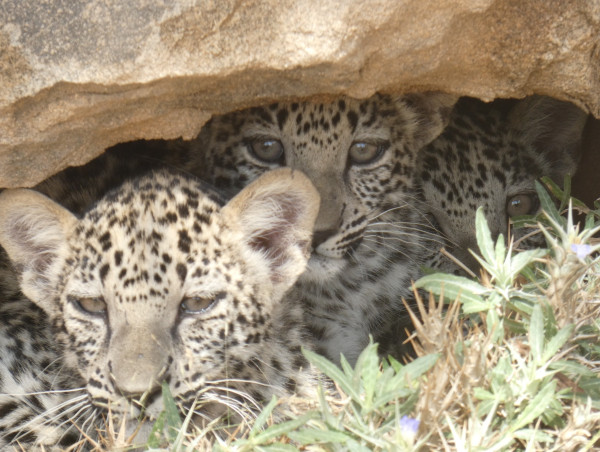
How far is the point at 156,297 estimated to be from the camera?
3834 millimetres

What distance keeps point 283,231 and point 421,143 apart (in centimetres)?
143

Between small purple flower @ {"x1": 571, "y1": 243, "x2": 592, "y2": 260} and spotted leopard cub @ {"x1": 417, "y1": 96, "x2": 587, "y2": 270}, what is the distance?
1.89 m

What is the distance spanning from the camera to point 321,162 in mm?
4777

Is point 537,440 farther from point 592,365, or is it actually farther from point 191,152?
point 191,152

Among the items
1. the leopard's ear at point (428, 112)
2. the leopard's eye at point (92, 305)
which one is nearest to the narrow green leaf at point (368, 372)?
the leopard's eye at point (92, 305)

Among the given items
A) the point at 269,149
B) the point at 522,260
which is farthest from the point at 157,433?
the point at 269,149

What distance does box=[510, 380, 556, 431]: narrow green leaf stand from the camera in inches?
120

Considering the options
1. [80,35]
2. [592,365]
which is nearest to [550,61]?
[592,365]

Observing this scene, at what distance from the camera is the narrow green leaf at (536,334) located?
3.20 m

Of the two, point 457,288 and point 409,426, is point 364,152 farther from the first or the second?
point 409,426

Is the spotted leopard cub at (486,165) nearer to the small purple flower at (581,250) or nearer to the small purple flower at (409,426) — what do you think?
the small purple flower at (581,250)

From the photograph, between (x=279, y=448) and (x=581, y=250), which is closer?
(x=279, y=448)

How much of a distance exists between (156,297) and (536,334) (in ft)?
5.24

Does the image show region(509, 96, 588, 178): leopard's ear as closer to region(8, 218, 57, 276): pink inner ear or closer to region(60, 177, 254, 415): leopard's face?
region(60, 177, 254, 415): leopard's face
